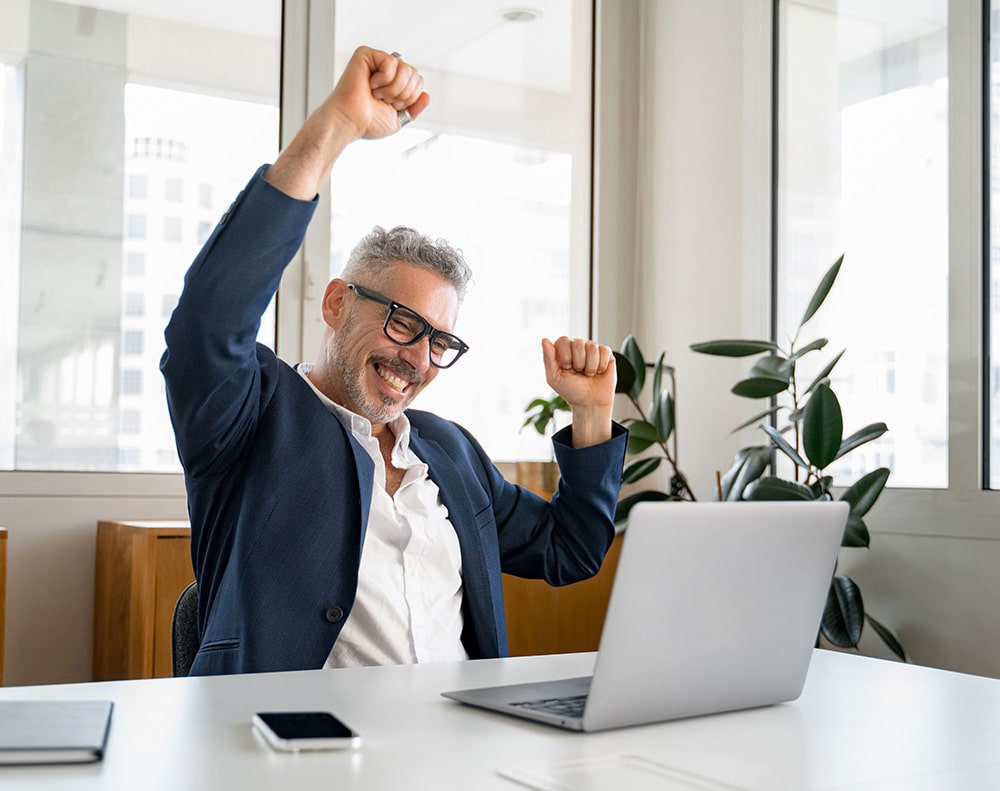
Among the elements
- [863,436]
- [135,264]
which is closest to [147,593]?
[135,264]

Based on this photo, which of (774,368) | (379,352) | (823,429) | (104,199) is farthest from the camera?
(104,199)

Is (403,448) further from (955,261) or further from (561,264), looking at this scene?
(561,264)

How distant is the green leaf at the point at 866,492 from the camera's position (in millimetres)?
2766

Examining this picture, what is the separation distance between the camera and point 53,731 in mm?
881

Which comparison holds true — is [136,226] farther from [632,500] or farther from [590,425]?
[590,425]

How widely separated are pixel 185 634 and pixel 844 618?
176cm

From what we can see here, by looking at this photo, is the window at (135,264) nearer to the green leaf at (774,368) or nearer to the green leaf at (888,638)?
the green leaf at (774,368)

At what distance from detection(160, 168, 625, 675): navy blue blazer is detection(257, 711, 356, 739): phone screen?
57cm

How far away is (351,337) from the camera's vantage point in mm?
1873

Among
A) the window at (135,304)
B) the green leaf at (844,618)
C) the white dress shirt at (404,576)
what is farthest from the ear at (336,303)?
the green leaf at (844,618)

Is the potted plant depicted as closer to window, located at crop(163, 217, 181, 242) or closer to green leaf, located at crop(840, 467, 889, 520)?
green leaf, located at crop(840, 467, 889, 520)

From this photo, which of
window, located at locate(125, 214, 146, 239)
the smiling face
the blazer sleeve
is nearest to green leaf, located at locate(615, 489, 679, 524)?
the smiling face

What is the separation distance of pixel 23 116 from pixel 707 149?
214 cm

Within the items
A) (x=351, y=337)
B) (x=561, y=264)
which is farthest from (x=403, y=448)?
(x=561, y=264)
